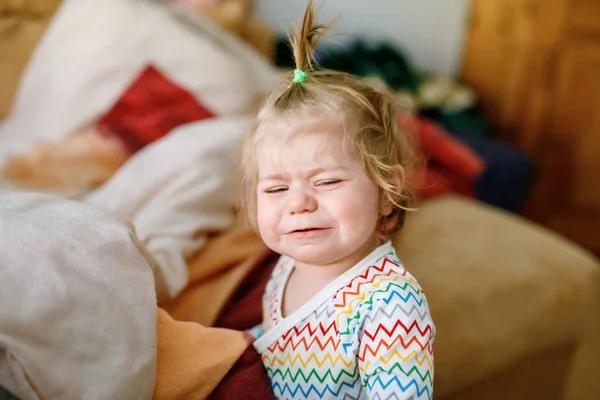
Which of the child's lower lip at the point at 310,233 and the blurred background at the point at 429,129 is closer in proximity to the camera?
the child's lower lip at the point at 310,233

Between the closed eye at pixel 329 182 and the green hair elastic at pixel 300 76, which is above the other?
the green hair elastic at pixel 300 76

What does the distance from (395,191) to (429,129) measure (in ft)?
3.30

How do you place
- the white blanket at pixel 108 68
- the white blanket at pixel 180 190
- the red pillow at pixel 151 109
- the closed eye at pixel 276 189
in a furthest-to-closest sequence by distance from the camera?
the white blanket at pixel 108 68, the red pillow at pixel 151 109, the white blanket at pixel 180 190, the closed eye at pixel 276 189

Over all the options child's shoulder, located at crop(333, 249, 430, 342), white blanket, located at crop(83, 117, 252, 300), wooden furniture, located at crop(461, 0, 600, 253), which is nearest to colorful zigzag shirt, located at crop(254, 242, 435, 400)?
child's shoulder, located at crop(333, 249, 430, 342)

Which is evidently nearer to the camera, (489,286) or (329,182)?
(329,182)

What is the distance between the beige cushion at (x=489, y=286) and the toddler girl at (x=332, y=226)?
1.24 ft

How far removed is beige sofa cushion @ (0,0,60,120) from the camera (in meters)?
1.62

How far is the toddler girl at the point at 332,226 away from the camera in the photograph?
0.66 m

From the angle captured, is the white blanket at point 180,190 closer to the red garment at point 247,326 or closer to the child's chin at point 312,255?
the red garment at point 247,326

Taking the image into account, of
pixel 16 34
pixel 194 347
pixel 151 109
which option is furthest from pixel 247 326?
pixel 16 34

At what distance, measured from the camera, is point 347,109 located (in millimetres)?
698

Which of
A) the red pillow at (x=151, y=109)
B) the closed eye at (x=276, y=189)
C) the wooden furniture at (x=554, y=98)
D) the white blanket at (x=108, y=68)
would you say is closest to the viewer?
the closed eye at (x=276, y=189)

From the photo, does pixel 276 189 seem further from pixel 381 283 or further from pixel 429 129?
pixel 429 129

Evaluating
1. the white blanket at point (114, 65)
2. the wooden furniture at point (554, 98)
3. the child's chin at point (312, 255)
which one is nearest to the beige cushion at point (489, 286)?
the child's chin at point (312, 255)
